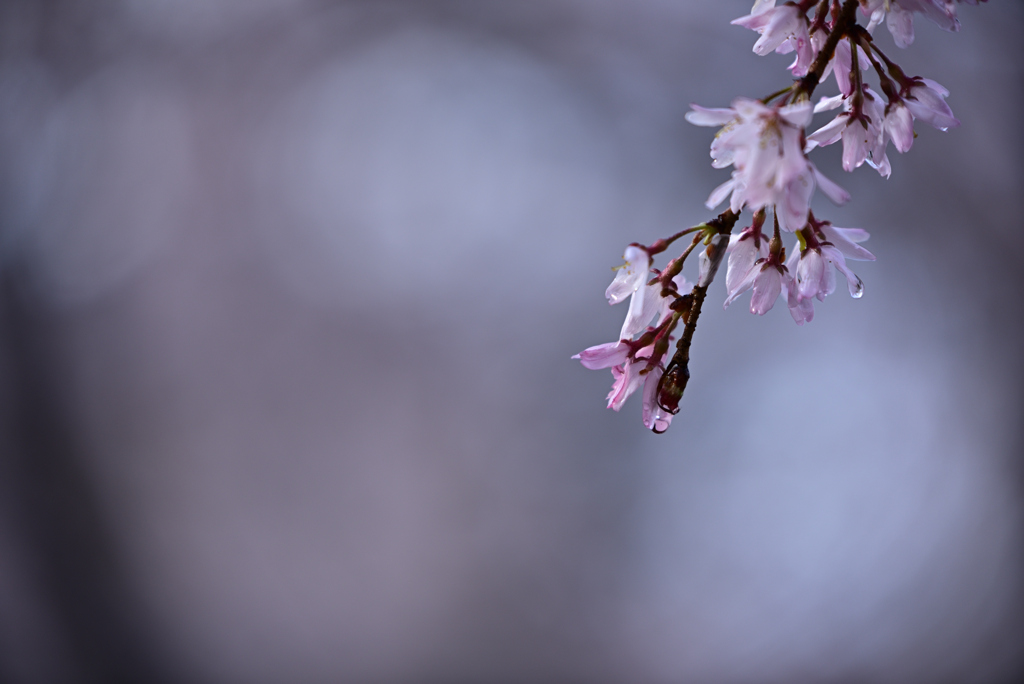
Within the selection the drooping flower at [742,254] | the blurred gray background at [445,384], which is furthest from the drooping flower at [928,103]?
the blurred gray background at [445,384]

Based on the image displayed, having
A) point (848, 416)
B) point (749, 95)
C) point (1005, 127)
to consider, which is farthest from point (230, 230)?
point (1005, 127)

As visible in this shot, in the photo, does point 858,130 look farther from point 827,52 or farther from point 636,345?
point 636,345

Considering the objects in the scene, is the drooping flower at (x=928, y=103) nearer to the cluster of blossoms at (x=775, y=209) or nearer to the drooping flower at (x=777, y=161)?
the cluster of blossoms at (x=775, y=209)

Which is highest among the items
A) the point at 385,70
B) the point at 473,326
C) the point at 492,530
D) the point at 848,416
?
the point at 385,70

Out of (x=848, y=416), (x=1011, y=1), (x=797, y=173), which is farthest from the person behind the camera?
(x=848, y=416)

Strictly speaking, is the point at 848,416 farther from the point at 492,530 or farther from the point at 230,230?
the point at 230,230

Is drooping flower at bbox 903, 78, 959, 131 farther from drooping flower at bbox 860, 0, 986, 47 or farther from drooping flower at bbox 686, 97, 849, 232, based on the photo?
drooping flower at bbox 686, 97, 849, 232

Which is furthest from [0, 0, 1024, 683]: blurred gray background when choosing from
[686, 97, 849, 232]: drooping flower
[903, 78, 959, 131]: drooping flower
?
[686, 97, 849, 232]: drooping flower
